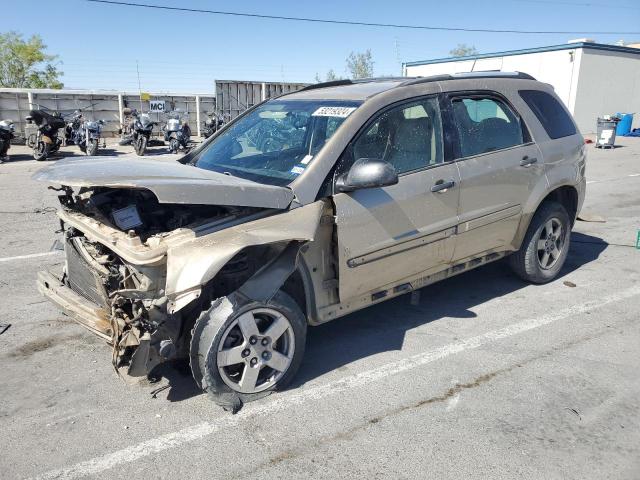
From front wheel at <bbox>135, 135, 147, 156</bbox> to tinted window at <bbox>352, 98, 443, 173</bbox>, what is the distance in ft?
46.8

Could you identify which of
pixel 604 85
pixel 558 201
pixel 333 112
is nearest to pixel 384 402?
pixel 333 112

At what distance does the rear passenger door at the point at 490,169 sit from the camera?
4367mm

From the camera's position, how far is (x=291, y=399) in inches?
136

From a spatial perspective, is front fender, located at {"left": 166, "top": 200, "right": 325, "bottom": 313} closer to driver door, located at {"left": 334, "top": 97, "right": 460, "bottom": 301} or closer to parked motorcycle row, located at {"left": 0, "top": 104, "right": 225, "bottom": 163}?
driver door, located at {"left": 334, "top": 97, "right": 460, "bottom": 301}

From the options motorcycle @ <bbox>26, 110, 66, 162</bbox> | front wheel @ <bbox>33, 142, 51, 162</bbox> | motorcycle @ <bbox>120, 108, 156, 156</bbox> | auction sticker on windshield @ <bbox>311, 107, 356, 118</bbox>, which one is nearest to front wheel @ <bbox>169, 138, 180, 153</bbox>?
motorcycle @ <bbox>120, 108, 156, 156</bbox>

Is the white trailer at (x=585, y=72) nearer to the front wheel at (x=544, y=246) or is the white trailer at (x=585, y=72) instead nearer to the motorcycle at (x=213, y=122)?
the motorcycle at (x=213, y=122)

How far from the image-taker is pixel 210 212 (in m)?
3.64

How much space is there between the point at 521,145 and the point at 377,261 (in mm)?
1923

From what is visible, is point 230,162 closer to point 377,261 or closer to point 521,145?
point 377,261

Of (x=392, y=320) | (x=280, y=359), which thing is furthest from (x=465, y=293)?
(x=280, y=359)

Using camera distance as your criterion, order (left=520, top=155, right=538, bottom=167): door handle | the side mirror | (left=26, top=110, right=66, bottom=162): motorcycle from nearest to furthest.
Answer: the side mirror, (left=520, top=155, right=538, bottom=167): door handle, (left=26, top=110, right=66, bottom=162): motorcycle

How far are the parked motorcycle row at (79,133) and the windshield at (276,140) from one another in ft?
37.9

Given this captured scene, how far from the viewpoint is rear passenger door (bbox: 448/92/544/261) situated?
14.3 ft

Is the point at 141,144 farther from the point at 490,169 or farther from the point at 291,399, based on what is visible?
the point at 291,399
